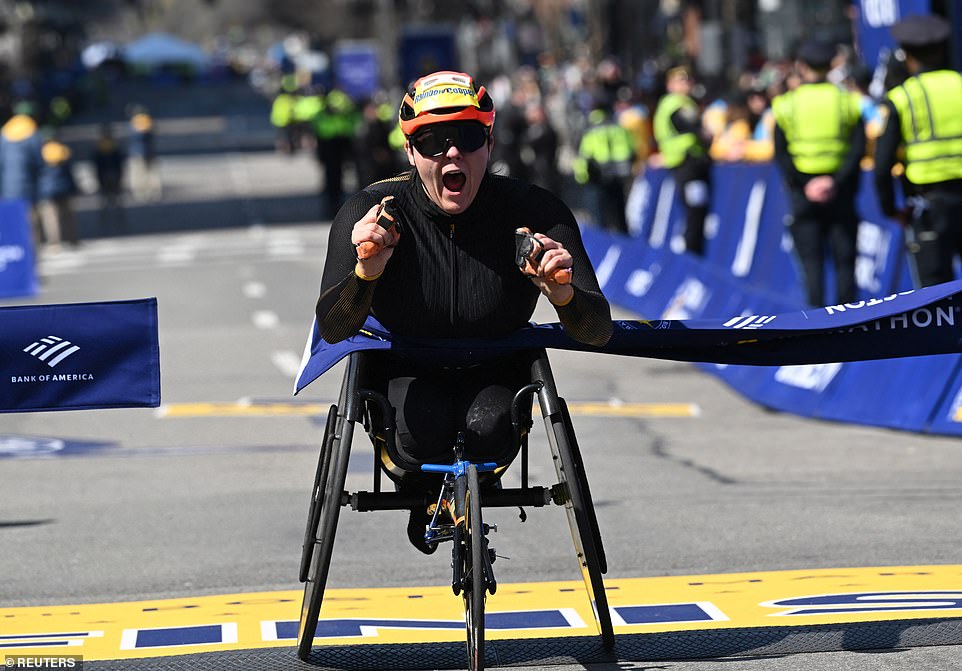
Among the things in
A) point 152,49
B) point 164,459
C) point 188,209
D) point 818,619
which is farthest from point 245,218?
point 152,49

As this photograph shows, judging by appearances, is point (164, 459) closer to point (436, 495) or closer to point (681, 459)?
point (681, 459)

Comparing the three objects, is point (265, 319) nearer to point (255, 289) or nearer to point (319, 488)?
point (255, 289)

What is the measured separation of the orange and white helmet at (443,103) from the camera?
5344 mm

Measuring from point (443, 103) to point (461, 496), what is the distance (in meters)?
1.10

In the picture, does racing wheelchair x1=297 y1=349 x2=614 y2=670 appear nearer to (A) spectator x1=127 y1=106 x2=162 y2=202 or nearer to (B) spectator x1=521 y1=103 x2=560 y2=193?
(B) spectator x1=521 y1=103 x2=560 y2=193

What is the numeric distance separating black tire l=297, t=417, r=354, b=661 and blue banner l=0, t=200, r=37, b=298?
16.2m

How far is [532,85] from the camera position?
118ft

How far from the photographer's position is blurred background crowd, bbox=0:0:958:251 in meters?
23.3

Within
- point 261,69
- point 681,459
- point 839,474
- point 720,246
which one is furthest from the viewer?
point 261,69

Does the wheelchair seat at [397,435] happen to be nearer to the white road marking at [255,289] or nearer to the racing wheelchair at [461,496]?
the racing wheelchair at [461,496]

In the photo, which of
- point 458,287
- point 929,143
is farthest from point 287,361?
point 458,287

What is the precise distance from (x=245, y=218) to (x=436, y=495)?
97.7 feet

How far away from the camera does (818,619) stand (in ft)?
20.5

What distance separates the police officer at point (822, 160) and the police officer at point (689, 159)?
5640 mm
